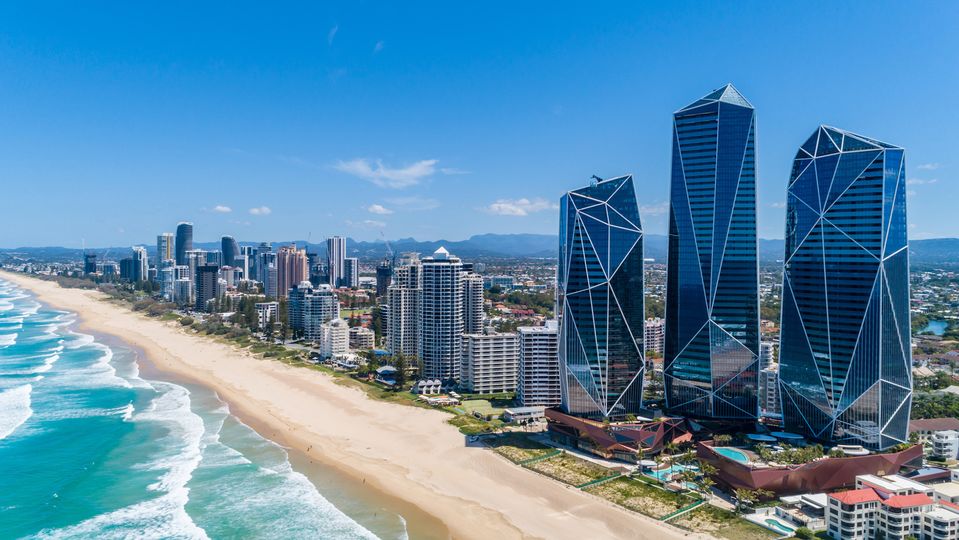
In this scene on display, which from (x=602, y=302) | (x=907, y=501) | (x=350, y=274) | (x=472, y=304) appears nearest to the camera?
(x=907, y=501)

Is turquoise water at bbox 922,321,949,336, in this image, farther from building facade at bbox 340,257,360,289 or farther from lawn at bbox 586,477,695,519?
building facade at bbox 340,257,360,289

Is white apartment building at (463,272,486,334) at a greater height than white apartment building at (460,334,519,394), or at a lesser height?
greater

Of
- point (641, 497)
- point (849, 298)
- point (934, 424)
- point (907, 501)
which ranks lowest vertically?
point (641, 497)

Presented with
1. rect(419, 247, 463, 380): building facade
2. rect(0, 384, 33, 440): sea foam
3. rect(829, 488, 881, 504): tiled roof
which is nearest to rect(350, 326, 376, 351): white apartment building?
rect(419, 247, 463, 380): building facade

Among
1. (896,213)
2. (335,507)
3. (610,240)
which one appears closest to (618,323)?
(610,240)

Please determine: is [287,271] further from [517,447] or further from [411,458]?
[517,447]

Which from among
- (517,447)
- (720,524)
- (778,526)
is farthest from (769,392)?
(720,524)

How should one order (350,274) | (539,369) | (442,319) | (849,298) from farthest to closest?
(350,274) → (442,319) → (539,369) → (849,298)
